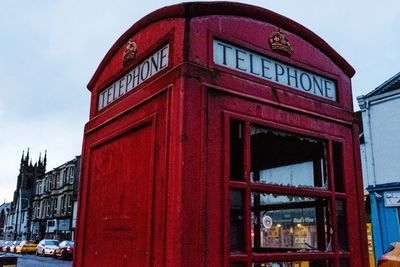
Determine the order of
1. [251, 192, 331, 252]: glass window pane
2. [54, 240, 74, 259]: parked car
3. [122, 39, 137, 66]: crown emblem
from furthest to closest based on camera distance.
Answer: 1. [54, 240, 74, 259]: parked car
2. [251, 192, 331, 252]: glass window pane
3. [122, 39, 137, 66]: crown emblem

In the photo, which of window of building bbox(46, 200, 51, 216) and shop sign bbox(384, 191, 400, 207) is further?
window of building bbox(46, 200, 51, 216)

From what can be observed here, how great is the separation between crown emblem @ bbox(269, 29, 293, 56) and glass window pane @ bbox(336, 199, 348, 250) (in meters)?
0.93

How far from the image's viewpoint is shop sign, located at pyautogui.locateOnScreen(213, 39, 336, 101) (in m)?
2.11

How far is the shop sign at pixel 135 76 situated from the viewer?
215 cm

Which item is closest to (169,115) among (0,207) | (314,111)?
(314,111)

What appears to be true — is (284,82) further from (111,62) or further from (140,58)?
(111,62)

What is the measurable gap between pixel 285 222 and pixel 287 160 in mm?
560

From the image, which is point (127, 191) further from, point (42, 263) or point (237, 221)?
point (42, 263)

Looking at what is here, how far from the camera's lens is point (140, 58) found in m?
2.38

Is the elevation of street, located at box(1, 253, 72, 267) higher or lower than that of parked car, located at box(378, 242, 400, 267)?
lower

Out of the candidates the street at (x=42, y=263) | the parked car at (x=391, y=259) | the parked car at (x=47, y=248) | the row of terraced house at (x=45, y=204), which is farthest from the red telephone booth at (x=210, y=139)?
the row of terraced house at (x=45, y=204)

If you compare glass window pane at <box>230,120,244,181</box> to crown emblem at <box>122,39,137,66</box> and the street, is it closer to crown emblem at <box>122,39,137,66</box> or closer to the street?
crown emblem at <box>122,39,137,66</box>

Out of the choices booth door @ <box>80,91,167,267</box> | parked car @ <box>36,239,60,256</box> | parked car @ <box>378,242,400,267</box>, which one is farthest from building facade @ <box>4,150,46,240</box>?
booth door @ <box>80,91,167,267</box>

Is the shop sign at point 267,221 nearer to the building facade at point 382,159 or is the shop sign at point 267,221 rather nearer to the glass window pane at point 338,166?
the glass window pane at point 338,166
